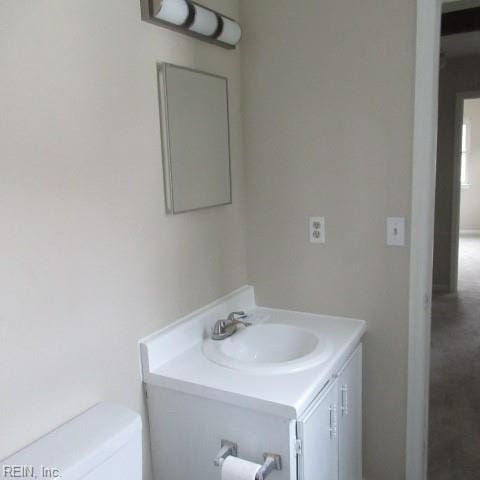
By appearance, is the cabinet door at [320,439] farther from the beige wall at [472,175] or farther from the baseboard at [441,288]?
the beige wall at [472,175]

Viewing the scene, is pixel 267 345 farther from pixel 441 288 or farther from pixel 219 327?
pixel 441 288

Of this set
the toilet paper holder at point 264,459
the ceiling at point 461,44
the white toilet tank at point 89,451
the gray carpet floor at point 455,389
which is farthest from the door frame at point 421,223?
the ceiling at point 461,44

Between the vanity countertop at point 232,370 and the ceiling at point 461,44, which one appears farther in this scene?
the ceiling at point 461,44

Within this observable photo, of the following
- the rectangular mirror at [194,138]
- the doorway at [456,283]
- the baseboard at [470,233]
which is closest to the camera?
the rectangular mirror at [194,138]

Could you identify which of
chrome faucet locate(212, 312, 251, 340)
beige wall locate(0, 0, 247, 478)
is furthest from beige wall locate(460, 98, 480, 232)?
beige wall locate(0, 0, 247, 478)

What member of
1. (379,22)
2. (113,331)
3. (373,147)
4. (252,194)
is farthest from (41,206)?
(379,22)

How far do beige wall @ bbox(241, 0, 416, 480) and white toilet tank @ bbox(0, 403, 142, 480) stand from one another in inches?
40.1

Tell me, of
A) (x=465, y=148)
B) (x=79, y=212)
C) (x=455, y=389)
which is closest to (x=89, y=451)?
(x=79, y=212)

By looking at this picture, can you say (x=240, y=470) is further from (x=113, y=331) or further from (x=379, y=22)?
(x=379, y=22)

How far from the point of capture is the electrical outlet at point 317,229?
2002 millimetres

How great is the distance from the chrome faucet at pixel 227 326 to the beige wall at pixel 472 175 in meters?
7.48

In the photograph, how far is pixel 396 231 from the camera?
6.07 feet

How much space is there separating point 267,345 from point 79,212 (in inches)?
38.9

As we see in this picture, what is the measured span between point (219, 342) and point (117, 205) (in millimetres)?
662
